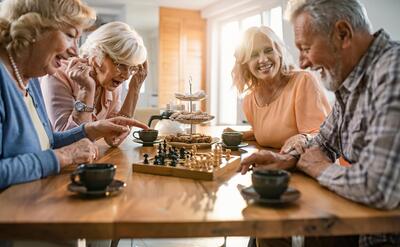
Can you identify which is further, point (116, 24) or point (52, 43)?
point (116, 24)

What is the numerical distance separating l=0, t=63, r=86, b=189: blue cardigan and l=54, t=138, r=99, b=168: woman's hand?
1.3 inches

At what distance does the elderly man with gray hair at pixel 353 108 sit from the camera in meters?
0.89

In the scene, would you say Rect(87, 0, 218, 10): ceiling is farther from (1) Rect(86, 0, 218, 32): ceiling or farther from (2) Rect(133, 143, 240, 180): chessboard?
(2) Rect(133, 143, 240, 180): chessboard

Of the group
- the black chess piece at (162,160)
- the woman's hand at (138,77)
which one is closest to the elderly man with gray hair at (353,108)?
the black chess piece at (162,160)

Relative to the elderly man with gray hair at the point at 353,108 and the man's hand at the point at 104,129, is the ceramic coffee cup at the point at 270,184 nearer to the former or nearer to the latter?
the elderly man with gray hair at the point at 353,108

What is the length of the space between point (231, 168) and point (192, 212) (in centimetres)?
46

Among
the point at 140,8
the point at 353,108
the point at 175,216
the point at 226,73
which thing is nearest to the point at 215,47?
the point at 226,73

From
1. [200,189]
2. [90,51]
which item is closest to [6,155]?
[200,189]

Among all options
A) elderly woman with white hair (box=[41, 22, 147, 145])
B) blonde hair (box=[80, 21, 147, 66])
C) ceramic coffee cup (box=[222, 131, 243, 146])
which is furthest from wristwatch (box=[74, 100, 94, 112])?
ceramic coffee cup (box=[222, 131, 243, 146])

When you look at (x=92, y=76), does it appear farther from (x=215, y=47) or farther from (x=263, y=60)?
(x=215, y=47)

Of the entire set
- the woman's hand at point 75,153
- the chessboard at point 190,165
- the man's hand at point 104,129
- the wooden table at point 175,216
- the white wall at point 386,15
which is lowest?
the wooden table at point 175,216

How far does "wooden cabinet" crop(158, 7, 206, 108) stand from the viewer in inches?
258

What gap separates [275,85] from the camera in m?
2.11

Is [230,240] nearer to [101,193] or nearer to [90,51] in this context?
[90,51]
